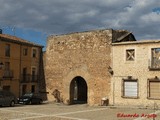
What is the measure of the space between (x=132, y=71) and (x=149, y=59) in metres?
2.08

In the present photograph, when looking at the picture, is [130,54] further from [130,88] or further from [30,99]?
[30,99]

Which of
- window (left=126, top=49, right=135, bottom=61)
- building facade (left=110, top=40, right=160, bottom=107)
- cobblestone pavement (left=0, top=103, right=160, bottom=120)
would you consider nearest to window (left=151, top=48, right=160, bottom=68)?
building facade (left=110, top=40, right=160, bottom=107)

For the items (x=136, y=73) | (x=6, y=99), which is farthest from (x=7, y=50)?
(x=136, y=73)

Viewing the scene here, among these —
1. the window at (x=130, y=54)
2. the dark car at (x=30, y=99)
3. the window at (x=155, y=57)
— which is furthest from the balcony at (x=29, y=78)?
the window at (x=155, y=57)

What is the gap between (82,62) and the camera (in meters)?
33.3

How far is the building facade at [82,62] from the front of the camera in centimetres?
3136

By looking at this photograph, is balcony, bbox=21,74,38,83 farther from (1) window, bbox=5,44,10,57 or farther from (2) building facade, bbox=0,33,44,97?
(1) window, bbox=5,44,10,57

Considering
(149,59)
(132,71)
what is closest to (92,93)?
(132,71)

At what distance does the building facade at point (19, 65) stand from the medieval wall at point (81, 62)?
2972 mm

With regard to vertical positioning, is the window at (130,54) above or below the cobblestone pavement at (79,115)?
above

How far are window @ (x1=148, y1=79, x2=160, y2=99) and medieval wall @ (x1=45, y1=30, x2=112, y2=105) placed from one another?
4436 mm

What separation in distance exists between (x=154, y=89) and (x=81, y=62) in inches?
350

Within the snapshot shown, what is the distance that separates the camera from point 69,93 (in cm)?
3475

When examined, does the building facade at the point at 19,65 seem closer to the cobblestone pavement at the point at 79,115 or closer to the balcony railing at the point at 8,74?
the balcony railing at the point at 8,74
